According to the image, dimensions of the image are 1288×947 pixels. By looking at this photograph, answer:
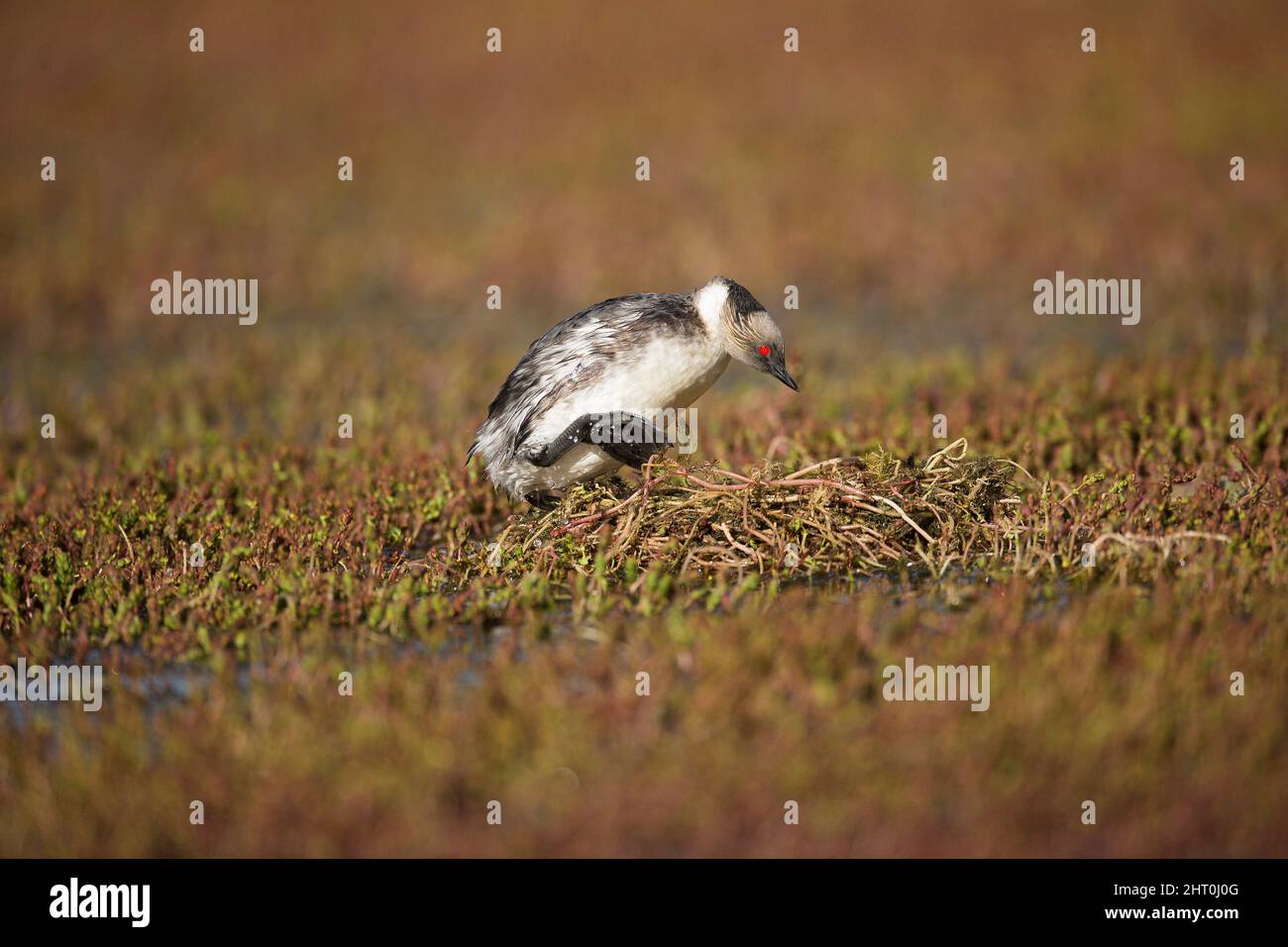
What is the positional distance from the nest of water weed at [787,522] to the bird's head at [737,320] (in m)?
0.53

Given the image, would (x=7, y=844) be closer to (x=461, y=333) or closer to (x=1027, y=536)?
(x=1027, y=536)

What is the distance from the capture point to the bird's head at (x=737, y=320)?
19.5ft

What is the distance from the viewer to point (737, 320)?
235 inches

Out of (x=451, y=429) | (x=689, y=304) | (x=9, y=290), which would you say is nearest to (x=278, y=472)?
(x=451, y=429)

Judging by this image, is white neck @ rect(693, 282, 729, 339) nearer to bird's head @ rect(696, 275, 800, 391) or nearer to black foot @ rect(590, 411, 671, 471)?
bird's head @ rect(696, 275, 800, 391)

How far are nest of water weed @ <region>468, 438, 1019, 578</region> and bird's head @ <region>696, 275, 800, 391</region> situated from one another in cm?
53

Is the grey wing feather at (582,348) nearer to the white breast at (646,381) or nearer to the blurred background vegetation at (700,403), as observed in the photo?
the white breast at (646,381)

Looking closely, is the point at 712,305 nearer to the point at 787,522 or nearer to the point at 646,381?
the point at 646,381

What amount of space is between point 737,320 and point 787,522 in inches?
36.1

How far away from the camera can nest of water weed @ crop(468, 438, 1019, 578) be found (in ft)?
20.0

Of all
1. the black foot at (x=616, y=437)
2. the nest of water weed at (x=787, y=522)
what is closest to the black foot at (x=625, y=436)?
the black foot at (x=616, y=437)

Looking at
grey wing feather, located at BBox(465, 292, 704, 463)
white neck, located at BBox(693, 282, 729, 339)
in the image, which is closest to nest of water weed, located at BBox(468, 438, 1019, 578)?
grey wing feather, located at BBox(465, 292, 704, 463)

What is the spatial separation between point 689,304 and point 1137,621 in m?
2.22

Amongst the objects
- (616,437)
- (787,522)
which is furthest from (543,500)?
(787,522)
